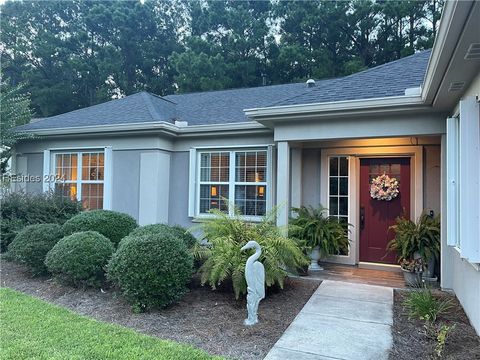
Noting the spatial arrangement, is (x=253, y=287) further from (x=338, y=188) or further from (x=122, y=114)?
(x=122, y=114)

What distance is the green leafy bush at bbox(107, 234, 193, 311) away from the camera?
4.53 meters

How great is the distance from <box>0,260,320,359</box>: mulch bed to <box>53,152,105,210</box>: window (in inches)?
122

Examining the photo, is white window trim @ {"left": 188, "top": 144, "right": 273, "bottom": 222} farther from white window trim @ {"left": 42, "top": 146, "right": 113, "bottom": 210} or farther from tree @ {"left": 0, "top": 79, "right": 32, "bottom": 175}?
tree @ {"left": 0, "top": 79, "right": 32, "bottom": 175}

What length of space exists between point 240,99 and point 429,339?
7924 millimetres

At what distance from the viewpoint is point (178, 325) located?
4.25 m

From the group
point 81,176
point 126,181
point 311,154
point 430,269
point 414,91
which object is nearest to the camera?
point 414,91

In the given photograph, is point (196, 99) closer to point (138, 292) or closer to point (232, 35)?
point (138, 292)

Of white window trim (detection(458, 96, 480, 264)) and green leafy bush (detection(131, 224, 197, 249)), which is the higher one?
white window trim (detection(458, 96, 480, 264))

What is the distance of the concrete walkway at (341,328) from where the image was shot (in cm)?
354

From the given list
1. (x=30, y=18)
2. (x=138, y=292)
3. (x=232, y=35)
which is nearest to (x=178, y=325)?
(x=138, y=292)

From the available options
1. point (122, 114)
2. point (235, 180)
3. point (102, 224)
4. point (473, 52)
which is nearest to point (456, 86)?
point (473, 52)

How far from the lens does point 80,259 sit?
5246mm

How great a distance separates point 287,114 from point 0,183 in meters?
6.79

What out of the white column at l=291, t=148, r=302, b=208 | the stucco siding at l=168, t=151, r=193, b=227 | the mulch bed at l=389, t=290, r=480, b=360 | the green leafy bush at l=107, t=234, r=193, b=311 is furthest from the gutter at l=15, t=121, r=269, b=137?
the mulch bed at l=389, t=290, r=480, b=360
